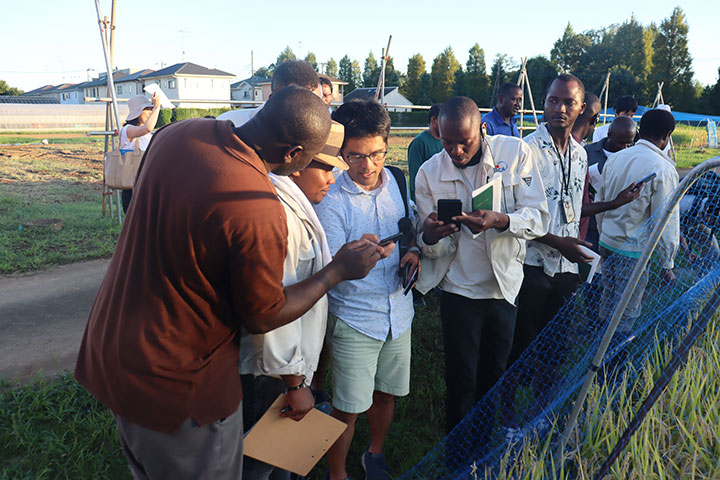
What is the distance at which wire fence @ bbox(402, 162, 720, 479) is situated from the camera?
7.94 ft

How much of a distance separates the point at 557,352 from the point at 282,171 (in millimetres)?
2156

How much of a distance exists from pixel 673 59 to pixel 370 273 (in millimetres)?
57908

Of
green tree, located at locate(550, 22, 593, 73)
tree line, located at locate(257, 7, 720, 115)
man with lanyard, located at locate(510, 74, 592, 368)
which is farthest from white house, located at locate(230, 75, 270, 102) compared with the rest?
man with lanyard, located at locate(510, 74, 592, 368)

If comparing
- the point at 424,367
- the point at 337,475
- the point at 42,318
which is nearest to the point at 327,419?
the point at 337,475

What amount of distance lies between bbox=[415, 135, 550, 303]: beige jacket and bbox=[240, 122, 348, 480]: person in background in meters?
0.67

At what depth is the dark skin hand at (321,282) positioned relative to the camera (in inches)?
63.1

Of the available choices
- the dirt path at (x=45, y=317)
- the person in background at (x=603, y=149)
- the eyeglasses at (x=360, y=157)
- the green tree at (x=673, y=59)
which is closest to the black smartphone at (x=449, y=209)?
the eyeglasses at (x=360, y=157)

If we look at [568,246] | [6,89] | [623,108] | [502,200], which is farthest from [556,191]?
[6,89]

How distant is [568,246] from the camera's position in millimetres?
2775

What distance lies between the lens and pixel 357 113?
2367 mm

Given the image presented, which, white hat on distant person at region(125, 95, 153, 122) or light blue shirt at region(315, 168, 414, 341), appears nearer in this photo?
light blue shirt at region(315, 168, 414, 341)

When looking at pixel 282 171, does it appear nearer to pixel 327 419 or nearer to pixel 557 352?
pixel 327 419

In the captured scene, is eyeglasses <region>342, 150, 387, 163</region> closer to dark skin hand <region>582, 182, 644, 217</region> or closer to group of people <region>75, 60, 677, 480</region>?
group of people <region>75, 60, 677, 480</region>

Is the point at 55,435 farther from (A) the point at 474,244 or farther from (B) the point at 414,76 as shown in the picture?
(B) the point at 414,76
